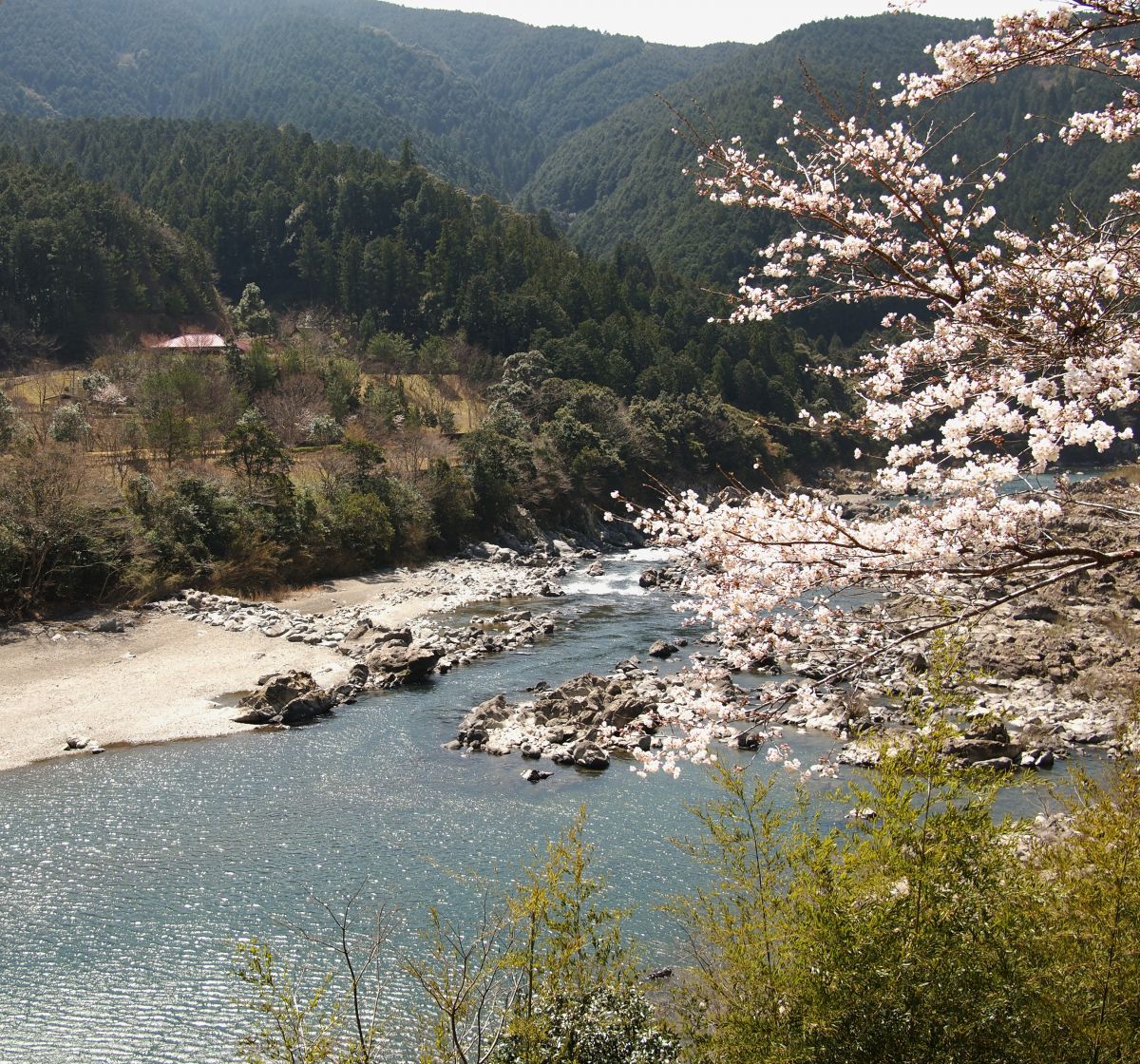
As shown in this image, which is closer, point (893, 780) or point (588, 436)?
point (893, 780)

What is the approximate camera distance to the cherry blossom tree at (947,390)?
3.90 metres

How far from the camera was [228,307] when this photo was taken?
59.0 meters

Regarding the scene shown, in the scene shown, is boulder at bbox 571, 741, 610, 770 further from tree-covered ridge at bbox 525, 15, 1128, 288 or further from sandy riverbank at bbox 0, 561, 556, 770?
tree-covered ridge at bbox 525, 15, 1128, 288

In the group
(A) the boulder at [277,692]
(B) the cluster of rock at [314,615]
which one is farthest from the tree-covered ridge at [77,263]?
(A) the boulder at [277,692]

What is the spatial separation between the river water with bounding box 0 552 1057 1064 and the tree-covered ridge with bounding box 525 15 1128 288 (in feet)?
155

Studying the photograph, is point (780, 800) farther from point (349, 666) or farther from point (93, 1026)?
point (349, 666)

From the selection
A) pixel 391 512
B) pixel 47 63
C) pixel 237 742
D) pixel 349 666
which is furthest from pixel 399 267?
pixel 47 63

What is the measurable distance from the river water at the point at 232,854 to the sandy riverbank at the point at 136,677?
3.40 feet

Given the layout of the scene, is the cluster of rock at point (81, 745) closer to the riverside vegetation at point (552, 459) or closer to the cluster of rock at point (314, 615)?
the riverside vegetation at point (552, 459)

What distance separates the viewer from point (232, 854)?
475 inches

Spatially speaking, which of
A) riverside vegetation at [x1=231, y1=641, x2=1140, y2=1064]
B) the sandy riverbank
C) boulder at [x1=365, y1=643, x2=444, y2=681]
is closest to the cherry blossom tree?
riverside vegetation at [x1=231, y1=641, x2=1140, y2=1064]

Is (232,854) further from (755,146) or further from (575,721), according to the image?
(755,146)

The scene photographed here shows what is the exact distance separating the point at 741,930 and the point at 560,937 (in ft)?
4.26

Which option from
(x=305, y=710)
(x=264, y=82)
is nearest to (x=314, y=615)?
(x=305, y=710)
